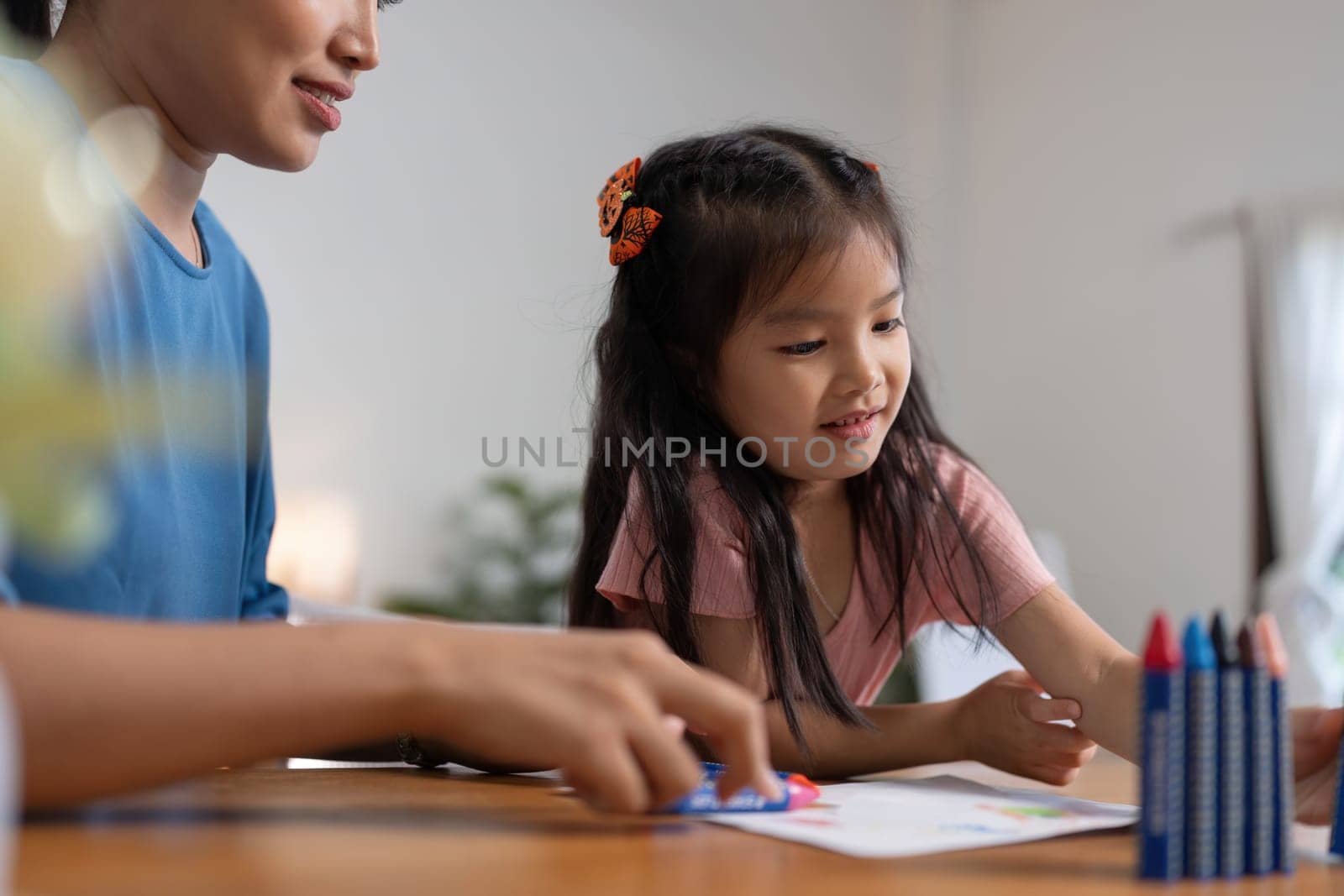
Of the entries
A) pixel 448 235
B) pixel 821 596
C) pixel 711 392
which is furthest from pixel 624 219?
pixel 448 235

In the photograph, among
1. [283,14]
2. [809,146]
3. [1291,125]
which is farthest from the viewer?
[1291,125]

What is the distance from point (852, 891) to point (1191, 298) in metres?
4.72

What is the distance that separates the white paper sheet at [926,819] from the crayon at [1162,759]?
0.36 feet

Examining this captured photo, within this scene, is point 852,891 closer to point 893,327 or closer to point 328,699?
point 328,699

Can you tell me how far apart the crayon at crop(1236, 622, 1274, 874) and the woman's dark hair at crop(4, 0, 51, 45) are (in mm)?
1103

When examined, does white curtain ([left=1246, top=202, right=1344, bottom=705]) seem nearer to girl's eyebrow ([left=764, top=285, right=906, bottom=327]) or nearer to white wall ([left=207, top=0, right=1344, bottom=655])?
white wall ([left=207, top=0, right=1344, bottom=655])

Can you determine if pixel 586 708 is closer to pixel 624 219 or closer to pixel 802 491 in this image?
pixel 802 491

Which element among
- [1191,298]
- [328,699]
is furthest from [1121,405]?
[328,699]

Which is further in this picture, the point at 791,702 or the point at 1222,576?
the point at 1222,576

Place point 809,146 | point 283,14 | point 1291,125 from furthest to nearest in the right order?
point 1291,125, point 809,146, point 283,14

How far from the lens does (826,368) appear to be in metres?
1.20

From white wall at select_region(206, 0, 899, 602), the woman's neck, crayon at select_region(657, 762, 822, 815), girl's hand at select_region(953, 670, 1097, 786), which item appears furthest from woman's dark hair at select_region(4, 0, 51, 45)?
white wall at select_region(206, 0, 899, 602)

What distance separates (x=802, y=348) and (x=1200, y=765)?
2.23 feet

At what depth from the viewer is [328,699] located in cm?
59
